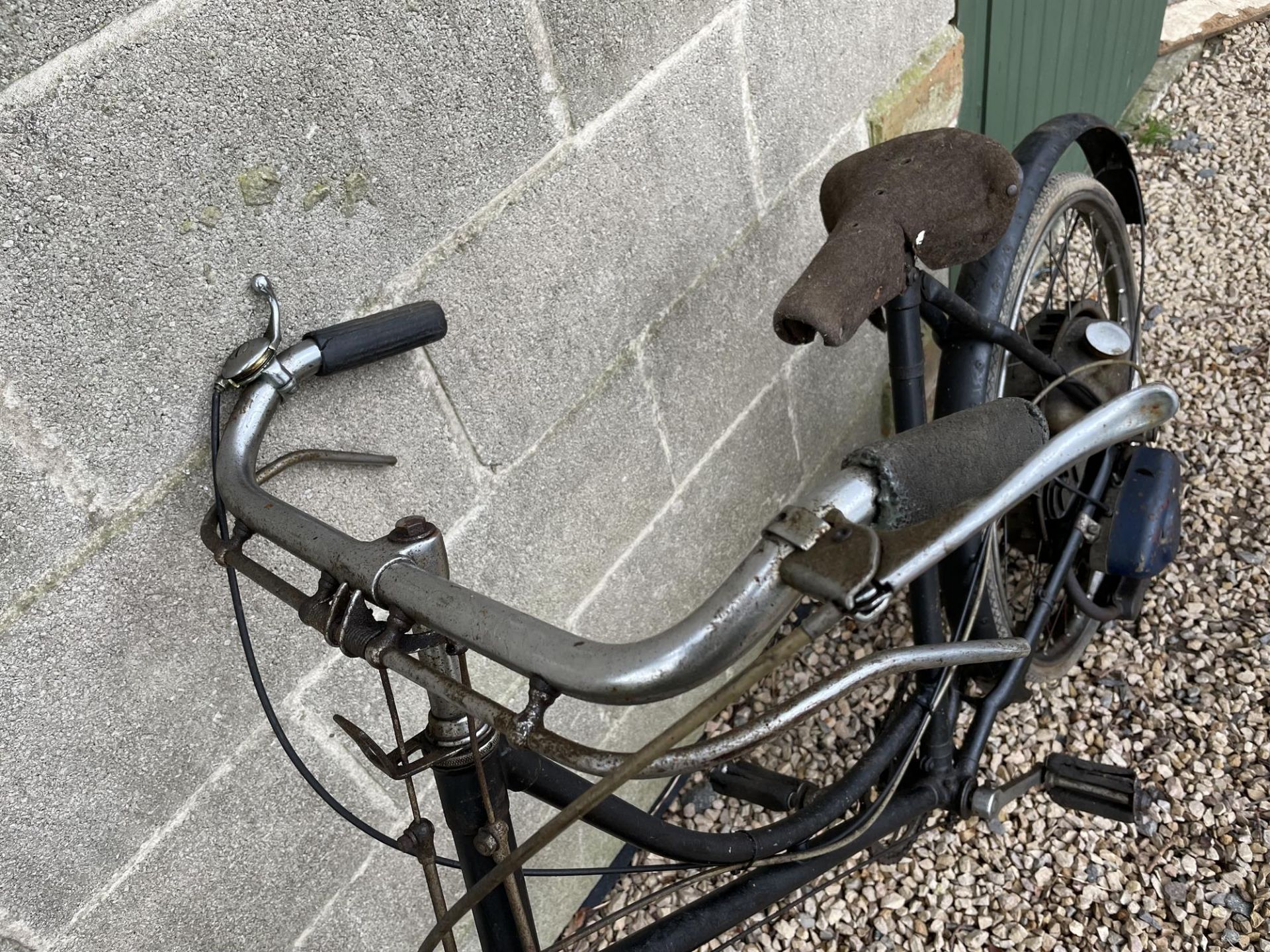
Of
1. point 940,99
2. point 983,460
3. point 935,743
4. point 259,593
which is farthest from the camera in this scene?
point 940,99

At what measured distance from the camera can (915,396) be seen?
1.51m

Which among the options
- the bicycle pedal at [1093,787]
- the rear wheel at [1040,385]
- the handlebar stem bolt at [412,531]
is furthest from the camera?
the rear wheel at [1040,385]

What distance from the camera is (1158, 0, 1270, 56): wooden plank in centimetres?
422

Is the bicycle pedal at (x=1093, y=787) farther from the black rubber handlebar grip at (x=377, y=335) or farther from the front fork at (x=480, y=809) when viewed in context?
the black rubber handlebar grip at (x=377, y=335)

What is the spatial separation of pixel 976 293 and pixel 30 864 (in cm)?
174

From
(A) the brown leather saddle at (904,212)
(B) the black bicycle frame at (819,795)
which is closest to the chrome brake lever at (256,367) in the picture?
(B) the black bicycle frame at (819,795)

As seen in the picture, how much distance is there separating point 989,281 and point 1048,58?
5.51ft

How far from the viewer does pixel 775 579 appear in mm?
653

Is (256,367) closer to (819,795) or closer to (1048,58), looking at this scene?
(819,795)

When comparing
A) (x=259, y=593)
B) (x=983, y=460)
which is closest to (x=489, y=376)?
(x=259, y=593)

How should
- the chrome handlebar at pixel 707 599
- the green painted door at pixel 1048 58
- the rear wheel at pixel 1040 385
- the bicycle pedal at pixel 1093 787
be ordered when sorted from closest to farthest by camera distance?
the chrome handlebar at pixel 707 599 → the bicycle pedal at pixel 1093 787 → the rear wheel at pixel 1040 385 → the green painted door at pixel 1048 58

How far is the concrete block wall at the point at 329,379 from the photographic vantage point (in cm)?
92

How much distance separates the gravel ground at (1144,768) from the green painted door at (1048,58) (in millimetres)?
911

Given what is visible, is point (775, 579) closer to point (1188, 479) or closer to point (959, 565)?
point (959, 565)
